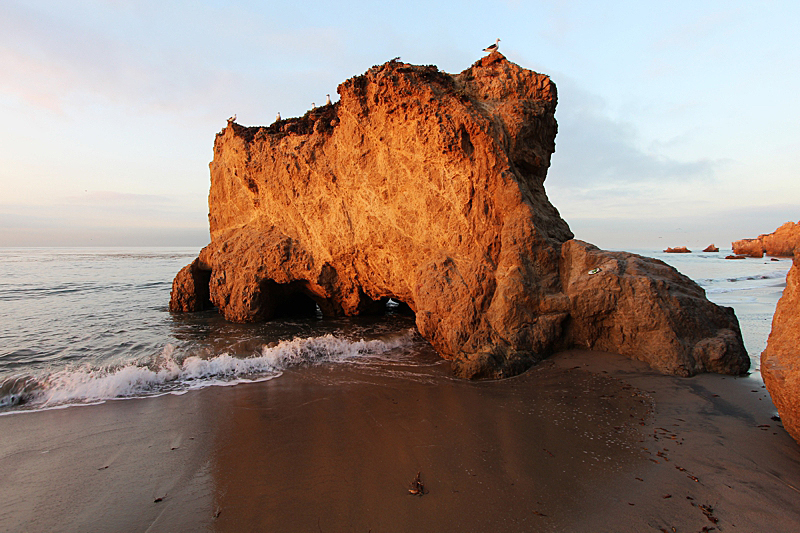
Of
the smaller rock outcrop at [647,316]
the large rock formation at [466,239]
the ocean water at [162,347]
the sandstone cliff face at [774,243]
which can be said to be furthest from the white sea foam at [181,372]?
the sandstone cliff face at [774,243]

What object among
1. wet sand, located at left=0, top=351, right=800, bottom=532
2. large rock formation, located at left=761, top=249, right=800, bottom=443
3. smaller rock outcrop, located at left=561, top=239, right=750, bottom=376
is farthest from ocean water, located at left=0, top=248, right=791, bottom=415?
large rock formation, located at left=761, top=249, right=800, bottom=443

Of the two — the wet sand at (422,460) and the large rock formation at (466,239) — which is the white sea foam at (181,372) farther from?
the large rock formation at (466,239)

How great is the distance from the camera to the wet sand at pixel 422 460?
2.85 metres

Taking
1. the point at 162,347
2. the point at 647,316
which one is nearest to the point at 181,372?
the point at 162,347

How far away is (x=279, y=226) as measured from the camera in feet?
37.6

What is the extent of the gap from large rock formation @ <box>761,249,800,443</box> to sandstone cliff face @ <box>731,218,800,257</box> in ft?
172

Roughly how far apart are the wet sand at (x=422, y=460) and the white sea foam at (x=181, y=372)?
0.51 metres

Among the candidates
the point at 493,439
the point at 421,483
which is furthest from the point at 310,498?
the point at 493,439

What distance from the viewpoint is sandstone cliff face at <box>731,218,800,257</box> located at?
4050 centimetres

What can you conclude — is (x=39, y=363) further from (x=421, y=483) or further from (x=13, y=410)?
(x=421, y=483)

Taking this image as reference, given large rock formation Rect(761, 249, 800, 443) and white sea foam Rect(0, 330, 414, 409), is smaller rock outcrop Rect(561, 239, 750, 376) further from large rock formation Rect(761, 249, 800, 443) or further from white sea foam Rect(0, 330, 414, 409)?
white sea foam Rect(0, 330, 414, 409)

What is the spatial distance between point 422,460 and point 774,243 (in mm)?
58625

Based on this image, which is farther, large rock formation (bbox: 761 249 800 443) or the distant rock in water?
the distant rock in water

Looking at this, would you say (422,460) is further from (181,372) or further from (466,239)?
(181,372)
